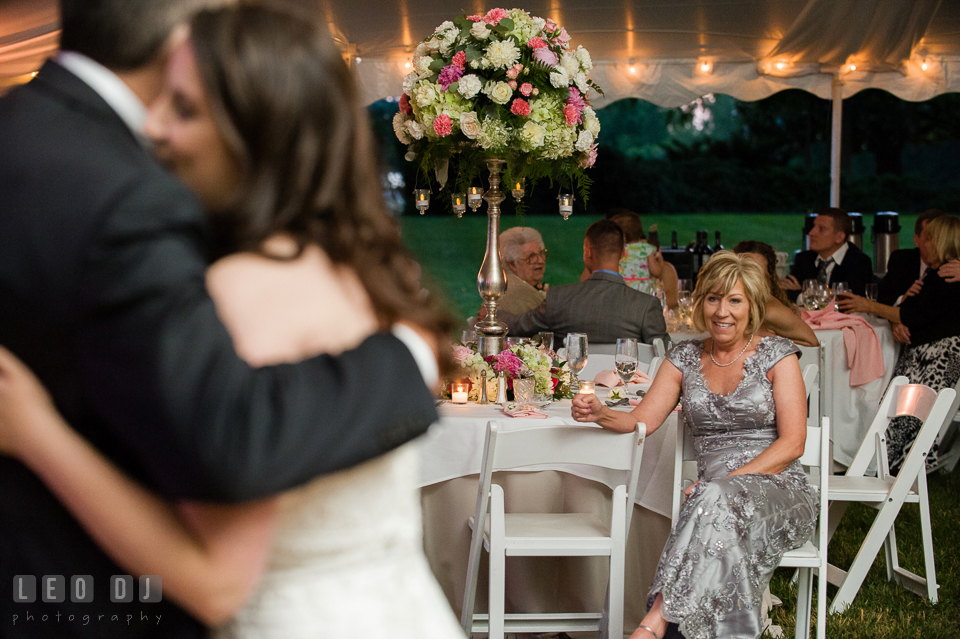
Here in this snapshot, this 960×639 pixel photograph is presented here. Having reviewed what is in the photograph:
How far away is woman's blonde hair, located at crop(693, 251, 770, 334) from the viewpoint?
329 cm

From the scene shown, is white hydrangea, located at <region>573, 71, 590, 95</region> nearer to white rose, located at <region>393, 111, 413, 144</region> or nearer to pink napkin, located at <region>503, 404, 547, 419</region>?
white rose, located at <region>393, 111, 413, 144</region>

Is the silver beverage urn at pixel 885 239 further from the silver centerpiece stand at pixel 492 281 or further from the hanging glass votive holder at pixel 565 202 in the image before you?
the silver centerpiece stand at pixel 492 281

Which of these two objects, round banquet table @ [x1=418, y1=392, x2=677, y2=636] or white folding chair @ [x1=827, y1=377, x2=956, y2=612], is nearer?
round banquet table @ [x1=418, y1=392, x2=677, y2=636]

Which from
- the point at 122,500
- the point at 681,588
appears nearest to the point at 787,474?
the point at 681,588

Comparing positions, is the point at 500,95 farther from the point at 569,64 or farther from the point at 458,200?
the point at 458,200

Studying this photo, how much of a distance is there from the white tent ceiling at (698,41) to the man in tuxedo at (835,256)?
149 cm

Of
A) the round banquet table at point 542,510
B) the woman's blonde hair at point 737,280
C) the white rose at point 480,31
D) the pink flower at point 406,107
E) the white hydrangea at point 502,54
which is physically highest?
the white rose at point 480,31

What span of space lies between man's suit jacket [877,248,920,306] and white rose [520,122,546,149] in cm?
399

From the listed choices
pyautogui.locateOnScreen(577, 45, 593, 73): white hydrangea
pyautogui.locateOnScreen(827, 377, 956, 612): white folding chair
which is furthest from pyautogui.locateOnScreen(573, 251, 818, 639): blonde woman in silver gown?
pyautogui.locateOnScreen(577, 45, 593, 73): white hydrangea

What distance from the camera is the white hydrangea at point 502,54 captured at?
3.17m

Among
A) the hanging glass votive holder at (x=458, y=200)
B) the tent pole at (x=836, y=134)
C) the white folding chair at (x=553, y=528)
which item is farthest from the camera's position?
the tent pole at (x=836, y=134)

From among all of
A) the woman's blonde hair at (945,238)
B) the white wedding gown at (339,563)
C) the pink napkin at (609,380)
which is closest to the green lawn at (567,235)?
the woman's blonde hair at (945,238)

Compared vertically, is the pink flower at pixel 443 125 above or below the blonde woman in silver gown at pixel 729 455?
above

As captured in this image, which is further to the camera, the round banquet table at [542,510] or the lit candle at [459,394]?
the lit candle at [459,394]
